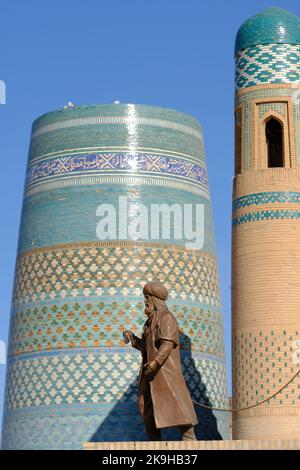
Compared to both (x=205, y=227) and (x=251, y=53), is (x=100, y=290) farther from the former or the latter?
(x=251, y=53)

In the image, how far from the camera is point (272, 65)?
11.2 metres

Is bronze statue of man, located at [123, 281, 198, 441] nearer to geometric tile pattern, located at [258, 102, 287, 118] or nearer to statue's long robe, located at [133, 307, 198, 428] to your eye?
statue's long robe, located at [133, 307, 198, 428]

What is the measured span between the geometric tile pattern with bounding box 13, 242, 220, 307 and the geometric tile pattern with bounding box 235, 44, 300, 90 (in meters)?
2.28

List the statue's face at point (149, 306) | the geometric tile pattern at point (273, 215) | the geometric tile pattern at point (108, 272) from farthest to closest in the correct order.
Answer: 1. the geometric tile pattern at point (108, 272)
2. the geometric tile pattern at point (273, 215)
3. the statue's face at point (149, 306)

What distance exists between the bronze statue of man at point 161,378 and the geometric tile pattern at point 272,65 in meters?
3.45

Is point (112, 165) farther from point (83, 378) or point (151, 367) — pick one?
point (151, 367)

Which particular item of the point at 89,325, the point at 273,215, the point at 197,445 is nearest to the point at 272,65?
the point at 273,215

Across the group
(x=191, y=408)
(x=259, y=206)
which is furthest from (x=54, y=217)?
(x=191, y=408)

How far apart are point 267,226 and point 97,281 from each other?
2.34m

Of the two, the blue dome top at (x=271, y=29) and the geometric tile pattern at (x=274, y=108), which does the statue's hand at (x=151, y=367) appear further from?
the blue dome top at (x=271, y=29)

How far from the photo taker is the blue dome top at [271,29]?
11.3 m

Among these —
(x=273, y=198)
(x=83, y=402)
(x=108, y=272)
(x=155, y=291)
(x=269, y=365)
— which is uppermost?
(x=273, y=198)

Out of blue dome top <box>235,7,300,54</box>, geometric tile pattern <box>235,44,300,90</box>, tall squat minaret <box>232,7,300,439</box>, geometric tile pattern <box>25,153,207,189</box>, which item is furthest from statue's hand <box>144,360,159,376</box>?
geometric tile pattern <box>25,153,207,189</box>

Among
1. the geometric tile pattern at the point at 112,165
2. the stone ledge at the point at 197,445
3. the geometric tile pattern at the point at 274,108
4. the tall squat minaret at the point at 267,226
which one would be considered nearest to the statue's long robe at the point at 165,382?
the stone ledge at the point at 197,445
